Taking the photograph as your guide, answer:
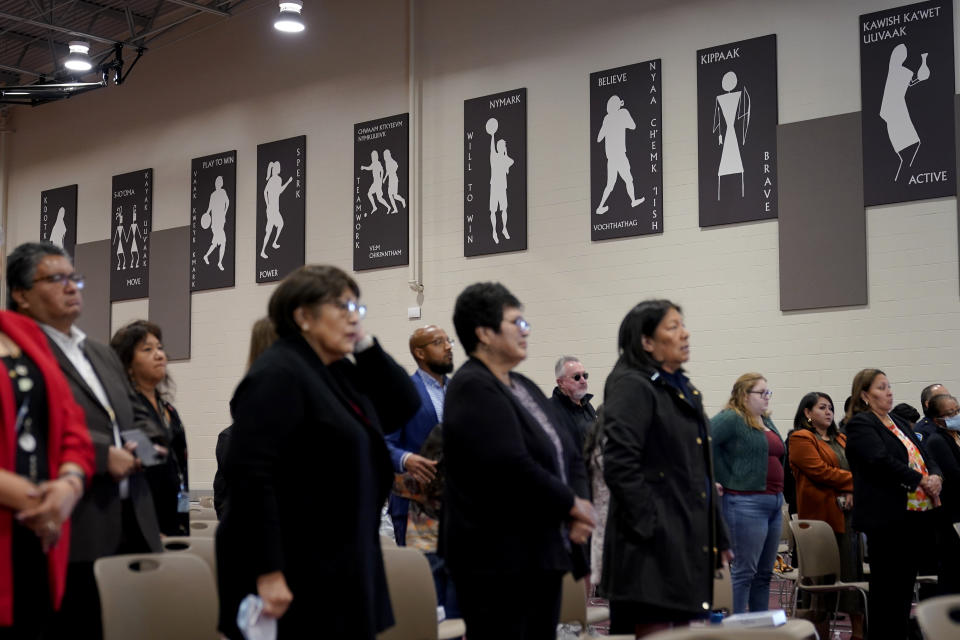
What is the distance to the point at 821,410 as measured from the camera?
253 inches

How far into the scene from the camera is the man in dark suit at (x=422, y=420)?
401 cm

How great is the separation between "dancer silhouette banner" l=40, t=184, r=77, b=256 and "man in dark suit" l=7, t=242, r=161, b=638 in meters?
10.3

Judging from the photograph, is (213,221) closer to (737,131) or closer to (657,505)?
(737,131)

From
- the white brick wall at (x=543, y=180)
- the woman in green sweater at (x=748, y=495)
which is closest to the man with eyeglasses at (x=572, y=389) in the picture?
the woman in green sweater at (x=748, y=495)

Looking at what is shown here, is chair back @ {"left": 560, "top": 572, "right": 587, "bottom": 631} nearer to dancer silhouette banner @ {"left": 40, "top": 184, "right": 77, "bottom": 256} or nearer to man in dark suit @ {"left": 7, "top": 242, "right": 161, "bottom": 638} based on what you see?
man in dark suit @ {"left": 7, "top": 242, "right": 161, "bottom": 638}

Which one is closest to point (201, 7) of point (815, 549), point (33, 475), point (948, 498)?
point (815, 549)

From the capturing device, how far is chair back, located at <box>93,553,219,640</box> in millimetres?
2686

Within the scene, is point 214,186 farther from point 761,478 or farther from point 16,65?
point 761,478

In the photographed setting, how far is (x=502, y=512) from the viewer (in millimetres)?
2838

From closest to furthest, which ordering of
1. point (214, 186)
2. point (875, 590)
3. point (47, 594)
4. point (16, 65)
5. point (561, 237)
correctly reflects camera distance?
1. point (47, 594)
2. point (875, 590)
3. point (561, 237)
4. point (214, 186)
5. point (16, 65)

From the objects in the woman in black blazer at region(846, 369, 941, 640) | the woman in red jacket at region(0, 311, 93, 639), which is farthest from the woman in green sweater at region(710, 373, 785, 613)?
the woman in red jacket at region(0, 311, 93, 639)

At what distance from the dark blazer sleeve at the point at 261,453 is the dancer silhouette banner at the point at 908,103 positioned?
587 centimetres

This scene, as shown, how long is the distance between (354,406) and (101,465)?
73 cm

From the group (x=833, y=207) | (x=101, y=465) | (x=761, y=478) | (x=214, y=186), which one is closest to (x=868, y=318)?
(x=833, y=207)
